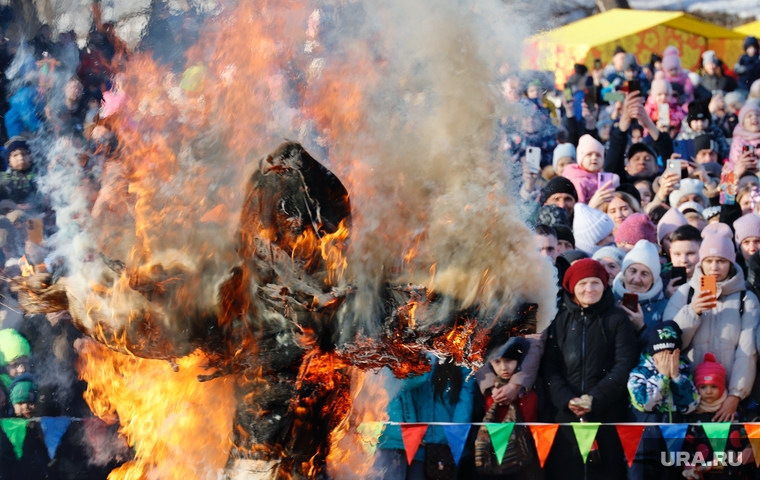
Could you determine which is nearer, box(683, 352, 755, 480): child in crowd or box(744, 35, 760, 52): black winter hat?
box(683, 352, 755, 480): child in crowd

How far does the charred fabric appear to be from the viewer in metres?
2.63

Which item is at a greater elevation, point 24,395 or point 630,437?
point 24,395

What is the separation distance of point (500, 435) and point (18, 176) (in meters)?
4.22

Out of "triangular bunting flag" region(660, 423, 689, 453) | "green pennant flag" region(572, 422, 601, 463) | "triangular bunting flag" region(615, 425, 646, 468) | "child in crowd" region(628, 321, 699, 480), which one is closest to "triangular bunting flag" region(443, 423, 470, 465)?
"green pennant flag" region(572, 422, 601, 463)

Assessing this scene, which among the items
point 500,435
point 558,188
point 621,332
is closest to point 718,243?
→ point 621,332

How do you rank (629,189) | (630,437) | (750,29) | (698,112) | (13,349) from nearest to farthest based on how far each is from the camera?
1. (630,437)
2. (13,349)
3. (629,189)
4. (698,112)
5. (750,29)

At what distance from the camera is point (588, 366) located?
566cm

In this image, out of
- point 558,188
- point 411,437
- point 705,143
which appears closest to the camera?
point 411,437

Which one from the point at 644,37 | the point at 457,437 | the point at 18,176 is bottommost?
the point at 457,437

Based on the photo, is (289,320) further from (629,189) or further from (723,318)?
(629,189)

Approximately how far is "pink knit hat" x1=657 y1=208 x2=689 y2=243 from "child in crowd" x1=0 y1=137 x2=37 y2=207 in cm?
511

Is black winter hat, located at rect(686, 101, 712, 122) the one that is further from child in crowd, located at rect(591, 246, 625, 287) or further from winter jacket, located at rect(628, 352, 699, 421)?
winter jacket, located at rect(628, 352, 699, 421)

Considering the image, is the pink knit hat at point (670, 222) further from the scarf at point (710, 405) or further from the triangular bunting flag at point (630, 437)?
the triangular bunting flag at point (630, 437)

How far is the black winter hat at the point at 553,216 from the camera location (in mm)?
6207
